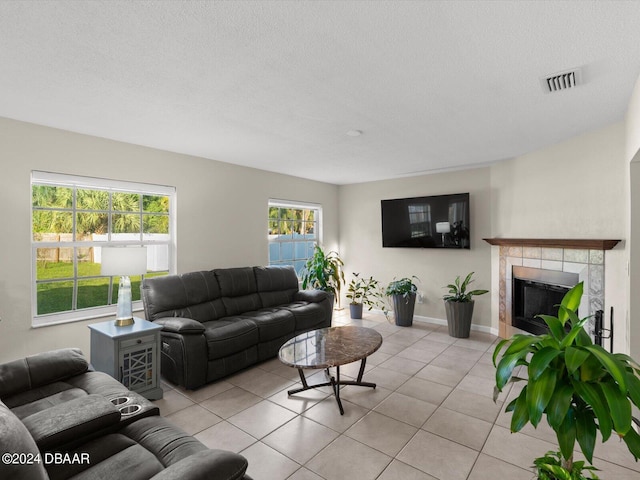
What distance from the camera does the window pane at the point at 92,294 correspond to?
3547mm

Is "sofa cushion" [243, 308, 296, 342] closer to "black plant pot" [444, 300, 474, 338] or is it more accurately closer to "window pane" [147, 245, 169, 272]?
"window pane" [147, 245, 169, 272]

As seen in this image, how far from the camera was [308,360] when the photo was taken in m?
2.55

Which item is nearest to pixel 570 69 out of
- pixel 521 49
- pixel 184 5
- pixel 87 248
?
pixel 521 49

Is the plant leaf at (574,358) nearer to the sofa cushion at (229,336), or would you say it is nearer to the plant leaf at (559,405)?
the plant leaf at (559,405)

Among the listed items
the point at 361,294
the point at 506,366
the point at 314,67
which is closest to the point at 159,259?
the point at 314,67

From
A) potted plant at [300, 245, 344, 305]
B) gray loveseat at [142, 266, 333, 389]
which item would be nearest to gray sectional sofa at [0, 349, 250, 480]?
gray loveseat at [142, 266, 333, 389]

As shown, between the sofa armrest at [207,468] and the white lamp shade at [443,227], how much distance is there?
4.48m

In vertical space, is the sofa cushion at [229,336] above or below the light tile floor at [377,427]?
above

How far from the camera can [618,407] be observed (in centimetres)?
105

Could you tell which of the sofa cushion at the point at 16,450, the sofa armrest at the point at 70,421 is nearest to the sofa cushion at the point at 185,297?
the sofa armrest at the point at 70,421

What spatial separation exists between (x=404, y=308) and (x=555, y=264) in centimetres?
212

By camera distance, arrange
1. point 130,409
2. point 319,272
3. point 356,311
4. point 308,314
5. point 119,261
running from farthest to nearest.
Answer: point 356,311, point 319,272, point 308,314, point 119,261, point 130,409

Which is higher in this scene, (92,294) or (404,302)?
(92,294)

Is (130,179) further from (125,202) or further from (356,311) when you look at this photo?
(356,311)
